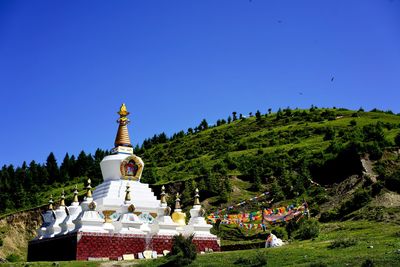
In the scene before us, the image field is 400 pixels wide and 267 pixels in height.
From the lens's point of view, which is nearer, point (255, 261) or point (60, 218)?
point (255, 261)

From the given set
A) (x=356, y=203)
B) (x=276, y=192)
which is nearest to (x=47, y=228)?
(x=356, y=203)

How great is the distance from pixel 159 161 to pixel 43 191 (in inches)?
762

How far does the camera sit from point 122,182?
155 feet

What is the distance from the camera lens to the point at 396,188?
56.0 m

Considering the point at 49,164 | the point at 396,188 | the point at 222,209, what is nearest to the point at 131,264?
the point at 396,188

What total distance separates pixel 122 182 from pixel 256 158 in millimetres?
47183

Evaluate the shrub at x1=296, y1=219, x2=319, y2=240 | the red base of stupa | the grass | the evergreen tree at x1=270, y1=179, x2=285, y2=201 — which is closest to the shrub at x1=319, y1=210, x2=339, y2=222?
the shrub at x1=296, y1=219, x2=319, y2=240

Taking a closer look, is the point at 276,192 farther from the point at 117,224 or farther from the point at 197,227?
the point at 117,224

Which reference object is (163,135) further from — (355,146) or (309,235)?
(309,235)

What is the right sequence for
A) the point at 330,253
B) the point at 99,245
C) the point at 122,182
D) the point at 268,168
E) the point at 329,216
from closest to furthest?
the point at 330,253 < the point at 99,245 < the point at 122,182 < the point at 329,216 < the point at 268,168

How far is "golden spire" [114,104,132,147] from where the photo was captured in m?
49.7

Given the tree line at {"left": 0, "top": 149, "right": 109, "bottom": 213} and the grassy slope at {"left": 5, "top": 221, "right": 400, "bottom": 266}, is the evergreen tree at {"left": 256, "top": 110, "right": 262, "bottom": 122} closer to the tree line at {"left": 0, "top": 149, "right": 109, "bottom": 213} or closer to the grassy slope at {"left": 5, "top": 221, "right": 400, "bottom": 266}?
the tree line at {"left": 0, "top": 149, "right": 109, "bottom": 213}

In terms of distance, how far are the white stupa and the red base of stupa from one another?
184 cm

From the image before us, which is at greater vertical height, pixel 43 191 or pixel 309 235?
pixel 43 191
